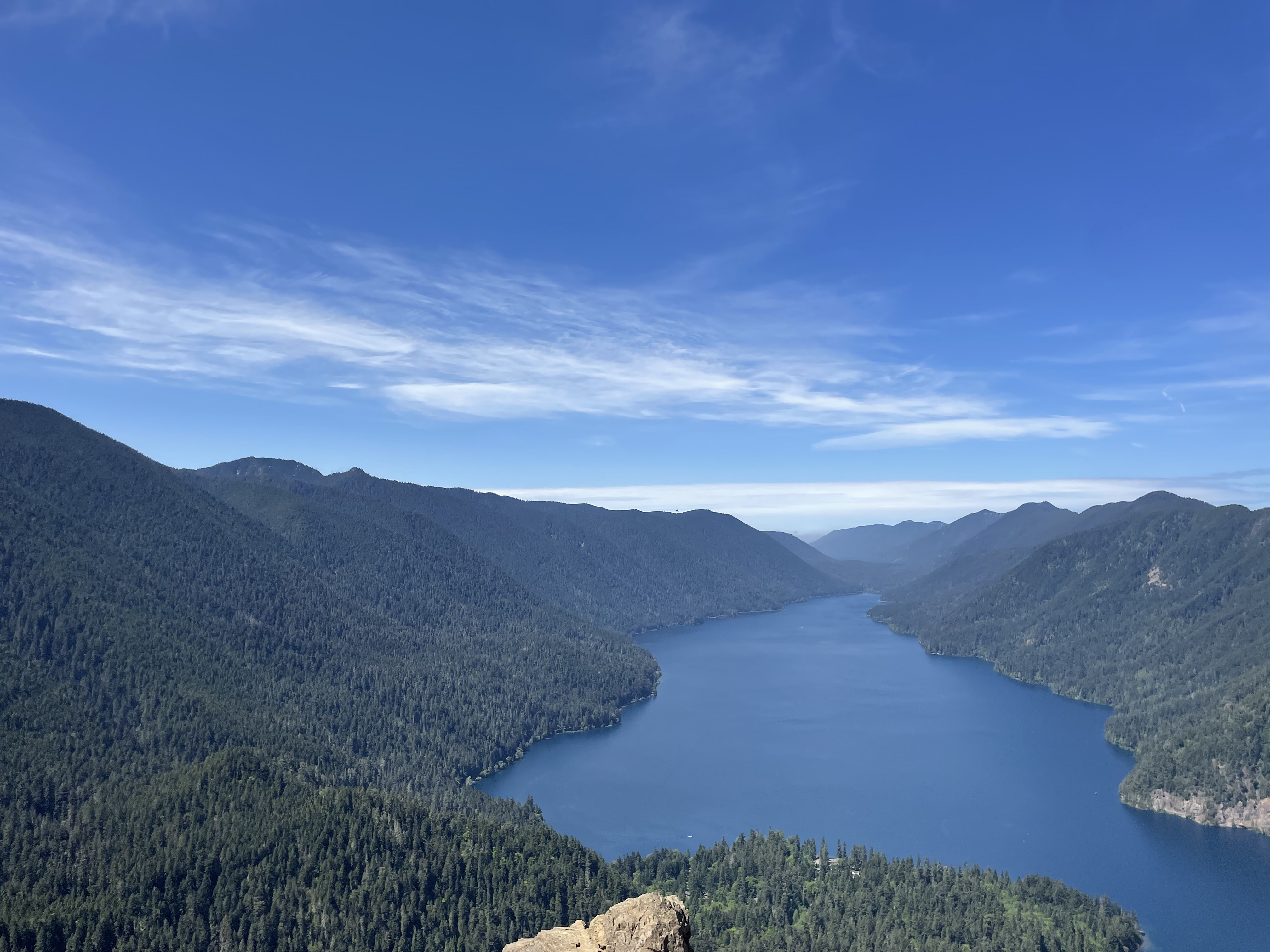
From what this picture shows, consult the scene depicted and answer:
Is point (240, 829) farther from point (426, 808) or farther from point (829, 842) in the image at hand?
→ point (829, 842)

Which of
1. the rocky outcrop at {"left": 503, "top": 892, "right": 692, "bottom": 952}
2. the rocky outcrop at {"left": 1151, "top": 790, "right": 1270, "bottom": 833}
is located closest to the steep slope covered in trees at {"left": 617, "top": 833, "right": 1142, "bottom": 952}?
the rocky outcrop at {"left": 1151, "top": 790, "right": 1270, "bottom": 833}

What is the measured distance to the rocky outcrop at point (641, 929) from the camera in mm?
29672

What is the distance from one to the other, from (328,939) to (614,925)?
117731 mm

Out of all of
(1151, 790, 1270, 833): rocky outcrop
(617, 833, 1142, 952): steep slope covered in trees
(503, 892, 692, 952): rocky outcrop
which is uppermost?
(503, 892, 692, 952): rocky outcrop

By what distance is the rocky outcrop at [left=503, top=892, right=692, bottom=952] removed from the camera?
2967 centimetres

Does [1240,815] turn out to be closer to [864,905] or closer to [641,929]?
[864,905]

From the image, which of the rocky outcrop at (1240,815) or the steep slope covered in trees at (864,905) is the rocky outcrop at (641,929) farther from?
the rocky outcrop at (1240,815)

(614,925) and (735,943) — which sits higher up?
(614,925)

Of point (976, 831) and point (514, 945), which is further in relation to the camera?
point (976, 831)

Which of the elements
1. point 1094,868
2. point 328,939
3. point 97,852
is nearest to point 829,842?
point 1094,868

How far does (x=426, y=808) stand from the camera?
162625 mm

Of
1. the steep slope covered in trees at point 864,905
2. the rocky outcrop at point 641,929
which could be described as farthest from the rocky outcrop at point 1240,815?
the rocky outcrop at point 641,929

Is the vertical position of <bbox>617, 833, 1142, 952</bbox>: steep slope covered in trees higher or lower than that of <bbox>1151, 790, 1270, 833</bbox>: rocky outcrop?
lower

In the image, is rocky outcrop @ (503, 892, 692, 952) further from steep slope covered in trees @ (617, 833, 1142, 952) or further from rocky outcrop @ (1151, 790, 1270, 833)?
rocky outcrop @ (1151, 790, 1270, 833)
